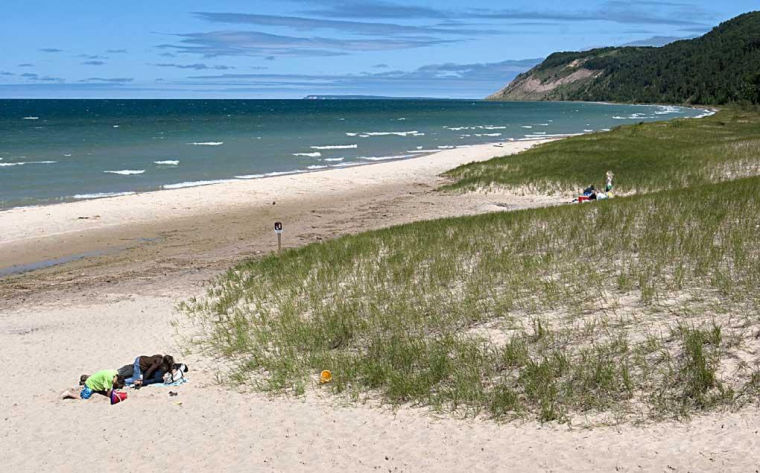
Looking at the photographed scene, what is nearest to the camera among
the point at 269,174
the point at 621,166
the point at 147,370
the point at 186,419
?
the point at 186,419

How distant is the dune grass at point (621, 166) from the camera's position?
28422 millimetres

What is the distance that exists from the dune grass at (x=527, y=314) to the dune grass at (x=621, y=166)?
1074cm

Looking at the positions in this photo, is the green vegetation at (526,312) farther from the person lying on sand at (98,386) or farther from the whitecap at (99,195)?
the whitecap at (99,195)

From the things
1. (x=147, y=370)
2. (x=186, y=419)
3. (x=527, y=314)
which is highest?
(x=527, y=314)

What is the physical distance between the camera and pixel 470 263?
1503 centimetres

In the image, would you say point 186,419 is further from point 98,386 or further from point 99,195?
point 99,195

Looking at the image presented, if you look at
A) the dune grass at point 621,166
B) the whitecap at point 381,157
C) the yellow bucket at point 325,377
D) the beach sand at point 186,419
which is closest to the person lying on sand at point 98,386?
the beach sand at point 186,419

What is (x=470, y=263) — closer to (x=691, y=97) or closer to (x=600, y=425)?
(x=600, y=425)

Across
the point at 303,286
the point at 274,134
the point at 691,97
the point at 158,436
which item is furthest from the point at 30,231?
the point at 691,97

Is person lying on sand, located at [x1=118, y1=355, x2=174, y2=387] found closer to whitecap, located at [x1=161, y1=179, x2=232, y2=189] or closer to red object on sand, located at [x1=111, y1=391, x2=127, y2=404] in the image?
red object on sand, located at [x1=111, y1=391, x2=127, y2=404]

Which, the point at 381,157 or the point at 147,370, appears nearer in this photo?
the point at 147,370

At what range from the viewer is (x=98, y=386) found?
35.5 ft

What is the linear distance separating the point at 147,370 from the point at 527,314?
5.79 metres

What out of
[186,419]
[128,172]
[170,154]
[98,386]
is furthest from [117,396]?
[170,154]
